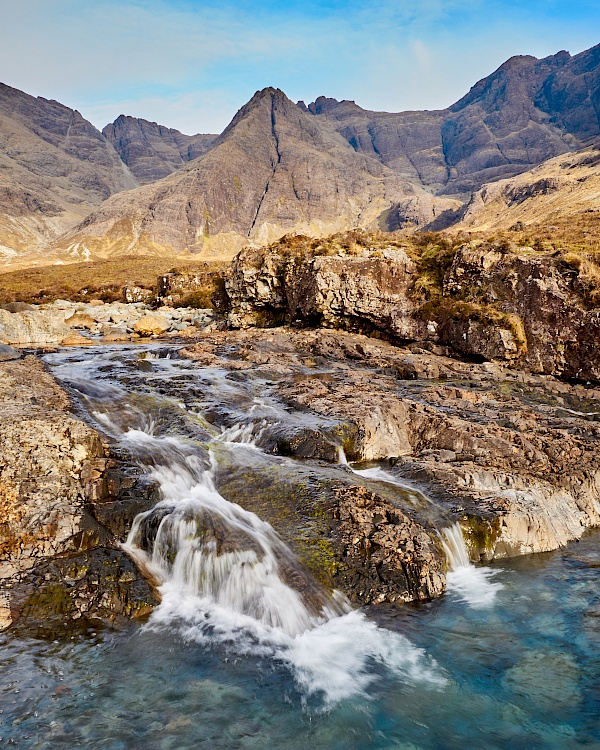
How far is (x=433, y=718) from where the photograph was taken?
18.1 feet

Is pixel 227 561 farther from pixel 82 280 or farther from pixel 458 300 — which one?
pixel 82 280

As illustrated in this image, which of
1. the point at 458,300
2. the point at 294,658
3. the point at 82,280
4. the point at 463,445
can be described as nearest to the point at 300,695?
the point at 294,658

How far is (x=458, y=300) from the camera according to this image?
25656 millimetres

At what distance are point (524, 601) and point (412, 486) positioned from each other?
3.38 m

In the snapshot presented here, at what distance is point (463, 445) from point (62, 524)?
9.65 m

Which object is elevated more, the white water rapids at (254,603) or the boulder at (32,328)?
the boulder at (32,328)

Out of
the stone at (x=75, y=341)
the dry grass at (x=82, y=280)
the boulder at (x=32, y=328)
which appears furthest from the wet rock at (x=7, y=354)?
the dry grass at (x=82, y=280)

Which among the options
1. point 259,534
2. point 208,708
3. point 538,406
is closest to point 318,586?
point 259,534

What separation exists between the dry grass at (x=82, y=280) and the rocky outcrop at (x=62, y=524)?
173ft

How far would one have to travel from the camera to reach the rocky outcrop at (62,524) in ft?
23.5

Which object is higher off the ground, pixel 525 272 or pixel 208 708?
pixel 525 272

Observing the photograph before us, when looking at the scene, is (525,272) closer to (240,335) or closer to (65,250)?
(240,335)

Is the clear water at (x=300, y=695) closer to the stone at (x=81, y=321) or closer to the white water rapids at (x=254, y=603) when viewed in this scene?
the white water rapids at (x=254, y=603)

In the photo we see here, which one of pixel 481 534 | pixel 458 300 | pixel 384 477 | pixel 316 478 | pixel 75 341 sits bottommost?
pixel 481 534
